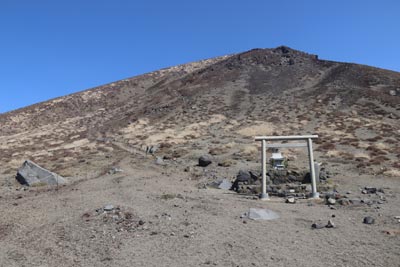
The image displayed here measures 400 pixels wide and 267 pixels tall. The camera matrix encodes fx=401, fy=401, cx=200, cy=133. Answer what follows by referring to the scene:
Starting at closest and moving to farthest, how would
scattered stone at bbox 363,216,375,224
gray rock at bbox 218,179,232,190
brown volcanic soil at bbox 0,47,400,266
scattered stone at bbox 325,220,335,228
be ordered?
brown volcanic soil at bbox 0,47,400,266 → scattered stone at bbox 325,220,335,228 → scattered stone at bbox 363,216,375,224 → gray rock at bbox 218,179,232,190

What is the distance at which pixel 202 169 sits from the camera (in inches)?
1101

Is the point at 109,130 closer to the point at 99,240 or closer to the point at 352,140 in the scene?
the point at 352,140

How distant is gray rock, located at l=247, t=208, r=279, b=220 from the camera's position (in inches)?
569

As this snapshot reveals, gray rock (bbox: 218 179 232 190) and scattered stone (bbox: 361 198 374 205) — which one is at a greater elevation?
gray rock (bbox: 218 179 232 190)

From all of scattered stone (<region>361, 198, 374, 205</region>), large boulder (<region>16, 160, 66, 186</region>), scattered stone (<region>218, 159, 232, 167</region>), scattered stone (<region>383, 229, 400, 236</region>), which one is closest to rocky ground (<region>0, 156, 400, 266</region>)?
scattered stone (<region>383, 229, 400, 236</region>)

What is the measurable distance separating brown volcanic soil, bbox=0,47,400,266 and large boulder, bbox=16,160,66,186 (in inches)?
25.5

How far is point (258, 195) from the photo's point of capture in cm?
1919

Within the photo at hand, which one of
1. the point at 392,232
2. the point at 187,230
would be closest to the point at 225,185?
the point at 187,230

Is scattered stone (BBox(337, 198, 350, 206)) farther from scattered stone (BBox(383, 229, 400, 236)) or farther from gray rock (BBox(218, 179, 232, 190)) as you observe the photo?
gray rock (BBox(218, 179, 232, 190))

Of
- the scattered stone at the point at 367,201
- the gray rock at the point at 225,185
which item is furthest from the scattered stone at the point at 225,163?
the scattered stone at the point at 367,201

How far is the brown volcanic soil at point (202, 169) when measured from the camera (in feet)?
37.3

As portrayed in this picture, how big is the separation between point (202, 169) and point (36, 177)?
1077 cm

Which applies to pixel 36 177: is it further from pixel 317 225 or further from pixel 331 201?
pixel 317 225

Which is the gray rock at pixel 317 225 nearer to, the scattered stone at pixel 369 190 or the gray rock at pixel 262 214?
the gray rock at pixel 262 214
